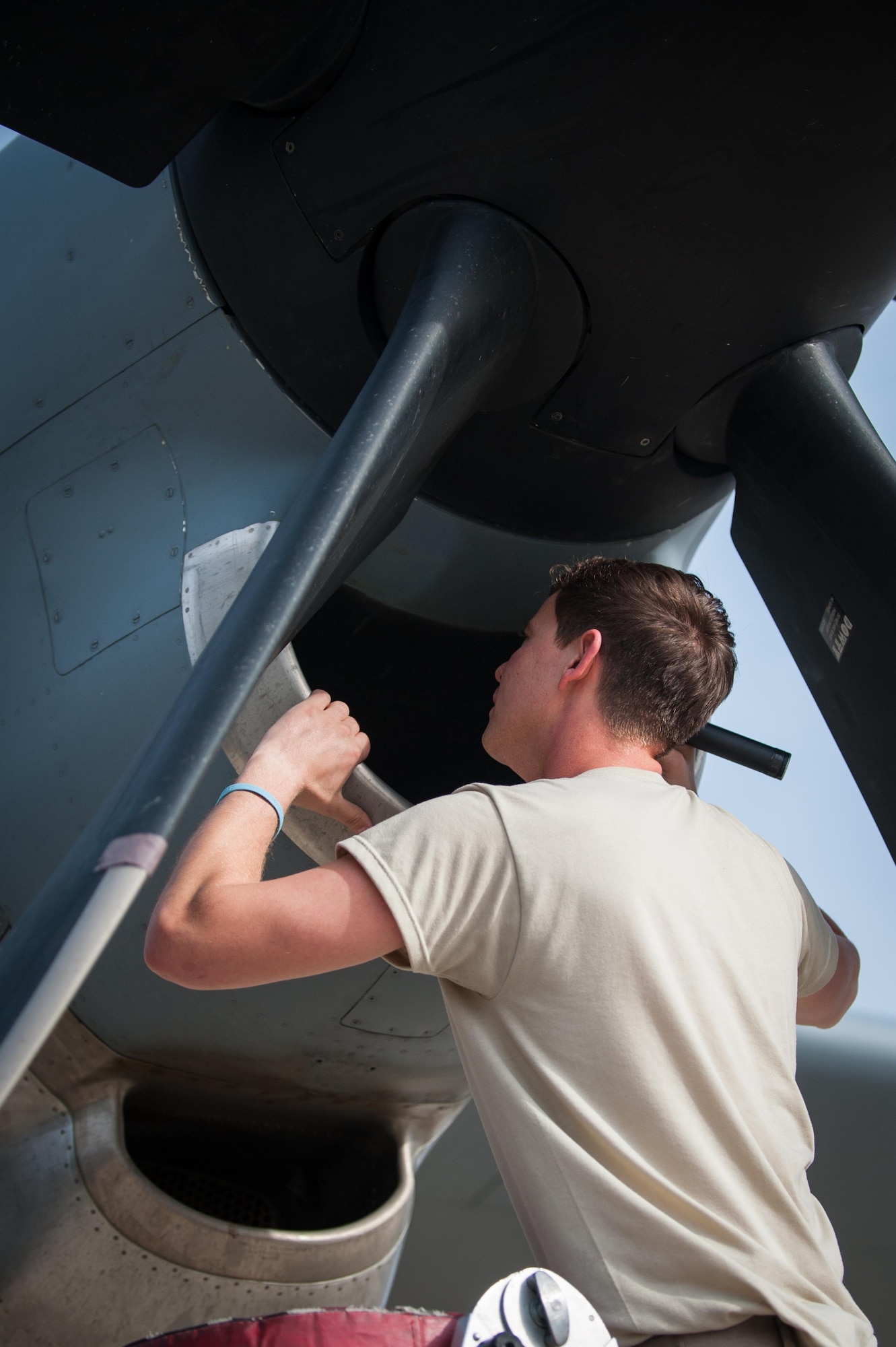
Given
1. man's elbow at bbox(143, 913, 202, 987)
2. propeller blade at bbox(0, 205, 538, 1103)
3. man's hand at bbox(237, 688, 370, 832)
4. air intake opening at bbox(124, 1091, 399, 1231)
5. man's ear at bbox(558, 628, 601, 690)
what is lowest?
air intake opening at bbox(124, 1091, 399, 1231)

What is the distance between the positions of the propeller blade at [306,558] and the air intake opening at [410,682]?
0.65m

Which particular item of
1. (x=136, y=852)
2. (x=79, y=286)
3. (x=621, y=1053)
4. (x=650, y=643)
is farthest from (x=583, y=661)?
(x=79, y=286)


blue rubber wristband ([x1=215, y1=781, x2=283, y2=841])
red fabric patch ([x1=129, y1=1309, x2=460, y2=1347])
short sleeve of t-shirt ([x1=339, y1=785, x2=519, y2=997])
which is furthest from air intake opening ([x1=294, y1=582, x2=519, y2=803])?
red fabric patch ([x1=129, y1=1309, x2=460, y2=1347])

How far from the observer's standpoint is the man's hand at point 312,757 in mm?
1531

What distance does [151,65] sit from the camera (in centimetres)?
167

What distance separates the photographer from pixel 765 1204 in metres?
1.28

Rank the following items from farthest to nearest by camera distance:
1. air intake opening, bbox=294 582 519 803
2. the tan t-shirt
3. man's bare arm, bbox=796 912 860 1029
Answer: air intake opening, bbox=294 582 519 803
man's bare arm, bbox=796 912 860 1029
the tan t-shirt

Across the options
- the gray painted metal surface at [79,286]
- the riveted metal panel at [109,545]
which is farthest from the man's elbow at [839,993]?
the gray painted metal surface at [79,286]

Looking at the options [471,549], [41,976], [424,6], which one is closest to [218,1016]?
[471,549]

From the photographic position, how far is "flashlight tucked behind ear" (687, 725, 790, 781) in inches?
86.4

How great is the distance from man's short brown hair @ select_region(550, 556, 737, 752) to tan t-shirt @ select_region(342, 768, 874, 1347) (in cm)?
36

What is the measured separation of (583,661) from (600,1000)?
0.64 meters

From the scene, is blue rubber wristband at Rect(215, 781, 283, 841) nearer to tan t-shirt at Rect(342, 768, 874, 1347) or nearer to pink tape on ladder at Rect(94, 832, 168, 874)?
tan t-shirt at Rect(342, 768, 874, 1347)

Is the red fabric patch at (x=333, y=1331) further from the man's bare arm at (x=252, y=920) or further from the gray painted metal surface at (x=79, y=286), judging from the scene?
the gray painted metal surface at (x=79, y=286)
